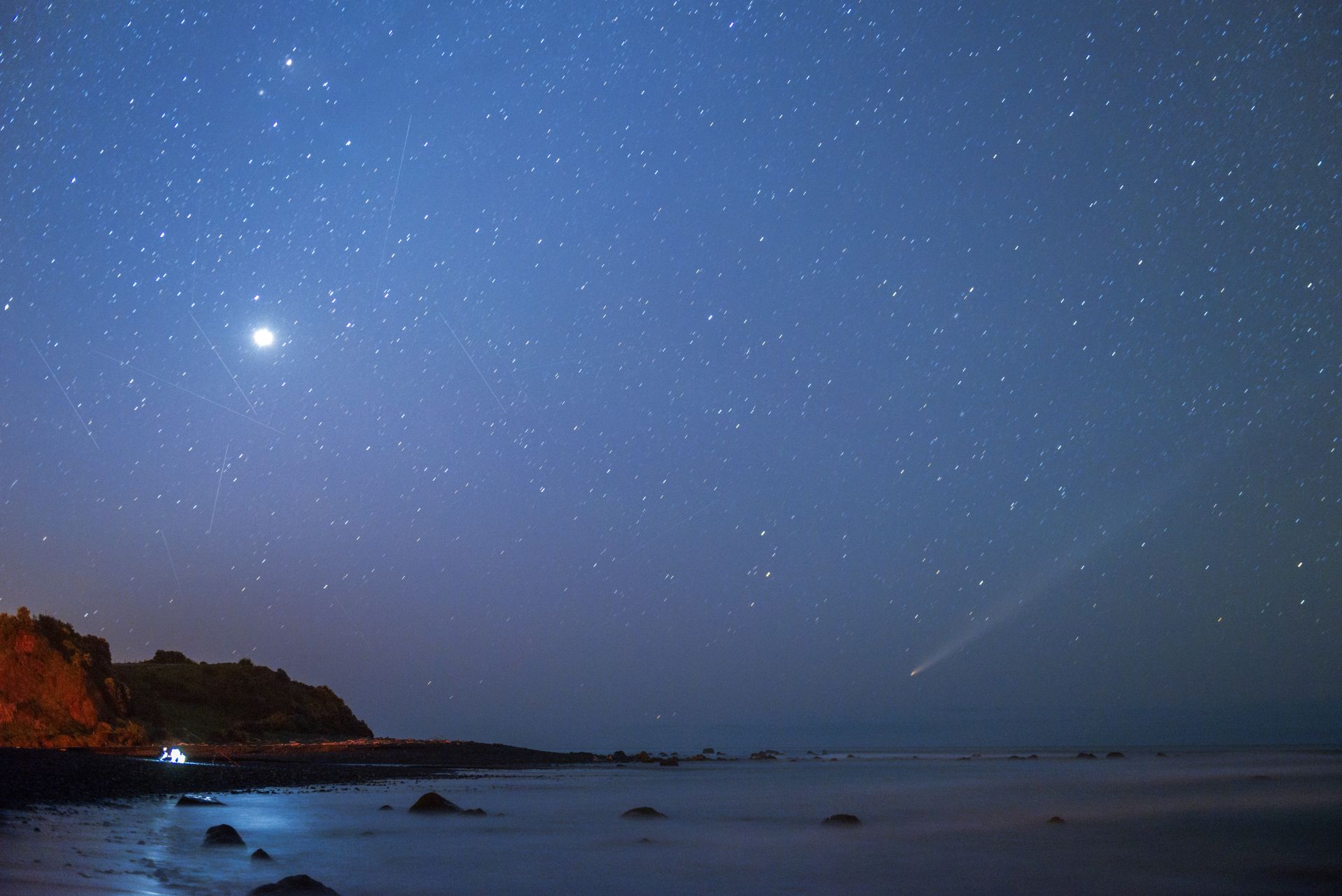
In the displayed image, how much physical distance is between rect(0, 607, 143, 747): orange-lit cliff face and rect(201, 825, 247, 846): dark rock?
28.8 m

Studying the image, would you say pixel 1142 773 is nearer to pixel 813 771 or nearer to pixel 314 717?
pixel 813 771

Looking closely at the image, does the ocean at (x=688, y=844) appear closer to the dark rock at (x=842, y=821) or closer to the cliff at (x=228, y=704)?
the dark rock at (x=842, y=821)

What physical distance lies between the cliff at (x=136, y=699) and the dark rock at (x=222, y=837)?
27845 mm

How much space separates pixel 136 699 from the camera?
173 feet

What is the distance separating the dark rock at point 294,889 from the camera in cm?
1091

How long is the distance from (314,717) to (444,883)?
188ft

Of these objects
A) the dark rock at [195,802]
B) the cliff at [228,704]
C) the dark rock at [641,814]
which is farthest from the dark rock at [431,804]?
the cliff at [228,704]

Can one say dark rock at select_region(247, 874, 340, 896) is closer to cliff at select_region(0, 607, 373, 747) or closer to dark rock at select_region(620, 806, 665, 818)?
dark rock at select_region(620, 806, 665, 818)

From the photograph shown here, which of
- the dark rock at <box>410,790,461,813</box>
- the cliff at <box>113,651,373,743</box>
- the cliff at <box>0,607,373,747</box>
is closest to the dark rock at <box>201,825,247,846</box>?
the dark rock at <box>410,790,461,813</box>

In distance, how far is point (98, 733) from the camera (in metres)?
41.0

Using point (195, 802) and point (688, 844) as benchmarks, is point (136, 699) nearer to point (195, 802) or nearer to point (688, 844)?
point (195, 802)

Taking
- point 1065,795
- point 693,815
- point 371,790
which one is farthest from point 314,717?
point 1065,795

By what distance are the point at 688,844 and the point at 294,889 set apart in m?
11.6

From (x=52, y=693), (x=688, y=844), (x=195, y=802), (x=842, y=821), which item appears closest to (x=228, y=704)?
(x=52, y=693)
